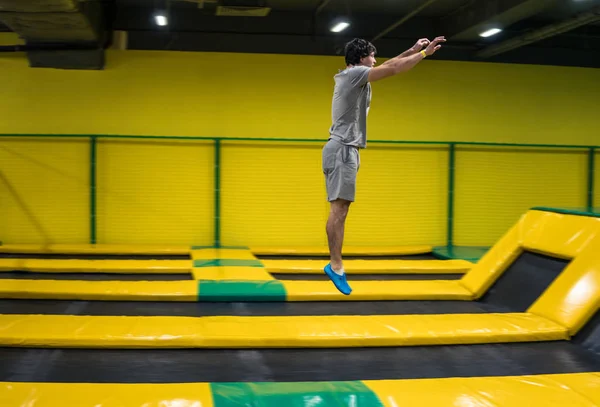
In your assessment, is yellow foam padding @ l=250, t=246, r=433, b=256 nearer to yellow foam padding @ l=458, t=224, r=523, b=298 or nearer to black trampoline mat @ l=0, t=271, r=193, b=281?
black trampoline mat @ l=0, t=271, r=193, b=281

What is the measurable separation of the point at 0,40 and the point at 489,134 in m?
6.35

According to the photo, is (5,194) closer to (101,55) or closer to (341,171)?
(101,55)

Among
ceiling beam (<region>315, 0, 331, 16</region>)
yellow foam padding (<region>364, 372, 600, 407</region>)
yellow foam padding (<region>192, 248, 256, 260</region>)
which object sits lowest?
yellow foam padding (<region>364, 372, 600, 407</region>)

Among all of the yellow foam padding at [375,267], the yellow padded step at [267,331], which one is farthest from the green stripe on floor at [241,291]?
the yellow foam padding at [375,267]

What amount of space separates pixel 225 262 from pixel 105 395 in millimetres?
3317

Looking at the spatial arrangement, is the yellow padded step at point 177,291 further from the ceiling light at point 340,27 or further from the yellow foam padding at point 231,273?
the ceiling light at point 340,27

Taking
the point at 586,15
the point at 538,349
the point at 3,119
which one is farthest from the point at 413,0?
the point at 3,119

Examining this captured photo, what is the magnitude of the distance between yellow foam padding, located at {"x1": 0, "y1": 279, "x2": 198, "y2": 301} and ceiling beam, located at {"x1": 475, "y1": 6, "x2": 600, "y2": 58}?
4.81 meters

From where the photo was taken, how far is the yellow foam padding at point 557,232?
3811 mm

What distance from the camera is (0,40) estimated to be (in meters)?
6.79

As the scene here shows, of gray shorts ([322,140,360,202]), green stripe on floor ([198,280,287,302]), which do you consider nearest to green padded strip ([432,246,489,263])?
green stripe on floor ([198,280,287,302])

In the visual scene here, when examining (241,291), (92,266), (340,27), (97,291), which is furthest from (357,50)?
(340,27)

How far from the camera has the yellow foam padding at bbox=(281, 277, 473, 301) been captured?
170 inches

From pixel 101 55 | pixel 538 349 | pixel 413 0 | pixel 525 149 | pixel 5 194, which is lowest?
pixel 538 349
